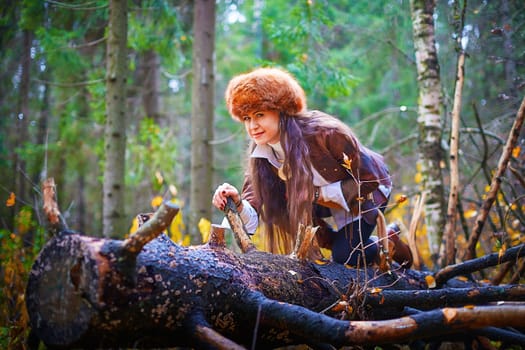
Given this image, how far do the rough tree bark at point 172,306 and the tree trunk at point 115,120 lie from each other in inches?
130

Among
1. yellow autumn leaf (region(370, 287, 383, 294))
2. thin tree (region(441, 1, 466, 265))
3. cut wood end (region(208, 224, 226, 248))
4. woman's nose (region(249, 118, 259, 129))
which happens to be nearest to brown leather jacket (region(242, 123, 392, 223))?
woman's nose (region(249, 118, 259, 129))

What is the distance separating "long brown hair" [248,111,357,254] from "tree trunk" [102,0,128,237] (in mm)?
2303

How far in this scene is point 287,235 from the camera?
136 inches

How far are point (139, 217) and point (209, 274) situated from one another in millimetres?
457

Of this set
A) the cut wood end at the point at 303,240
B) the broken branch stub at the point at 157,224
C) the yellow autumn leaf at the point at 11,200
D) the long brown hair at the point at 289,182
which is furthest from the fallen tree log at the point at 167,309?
the yellow autumn leaf at the point at 11,200

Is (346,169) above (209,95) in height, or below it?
below

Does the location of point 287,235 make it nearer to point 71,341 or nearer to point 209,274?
point 209,274

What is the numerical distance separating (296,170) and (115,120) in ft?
9.65

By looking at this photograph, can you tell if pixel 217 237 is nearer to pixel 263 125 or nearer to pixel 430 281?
pixel 263 125

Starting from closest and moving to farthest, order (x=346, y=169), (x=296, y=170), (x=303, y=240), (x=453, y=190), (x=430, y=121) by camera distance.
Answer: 1. (x=303, y=240)
2. (x=296, y=170)
3. (x=346, y=169)
4. (x=453, y=190)
5. (x=430, y=121)

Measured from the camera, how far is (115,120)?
17.1 feet

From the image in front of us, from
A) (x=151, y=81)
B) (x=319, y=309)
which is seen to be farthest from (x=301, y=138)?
(x=151, y=81)

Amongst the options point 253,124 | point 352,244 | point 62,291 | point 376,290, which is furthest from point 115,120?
point 376,290

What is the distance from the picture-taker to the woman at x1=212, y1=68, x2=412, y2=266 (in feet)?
10.3
